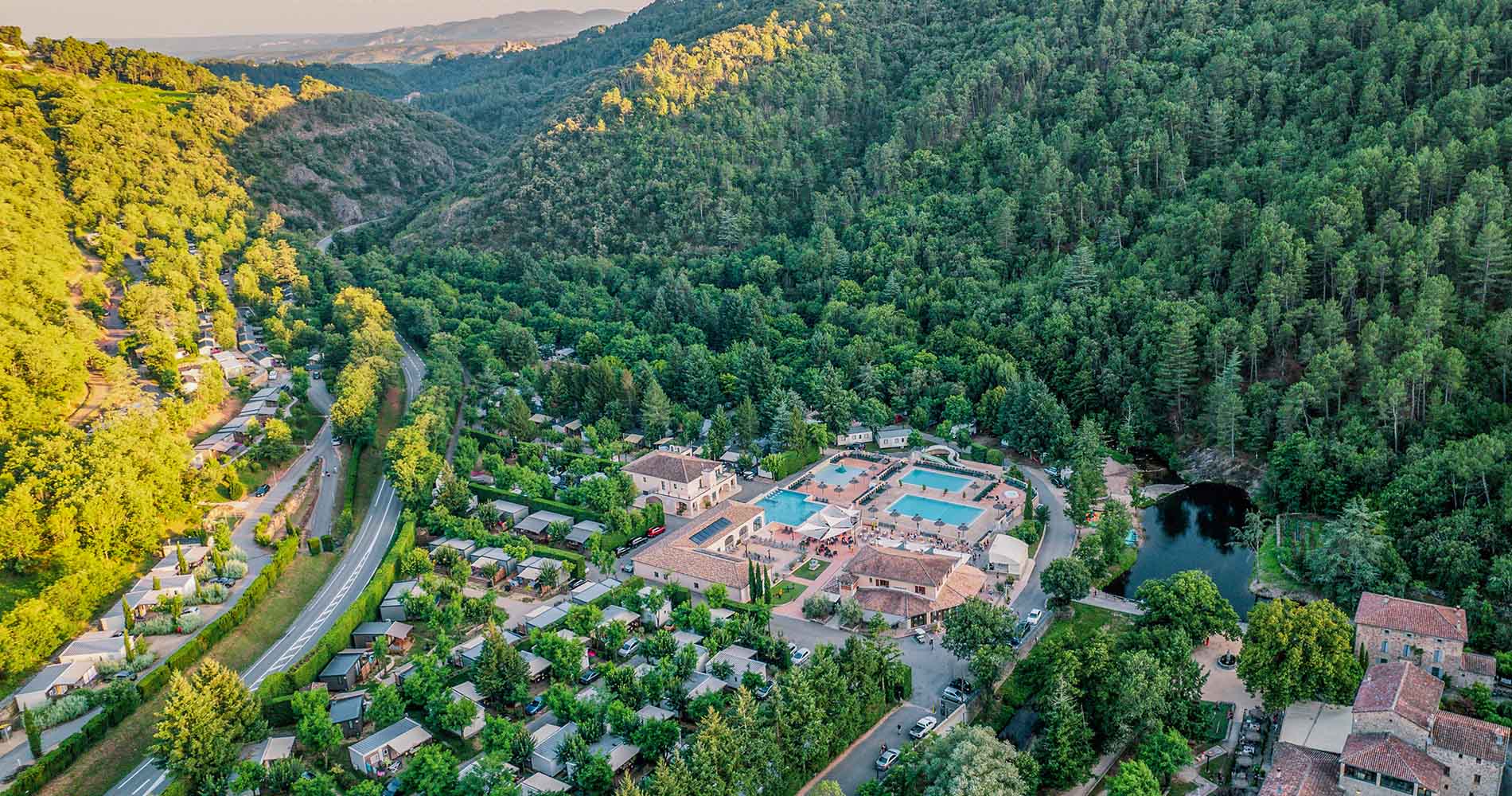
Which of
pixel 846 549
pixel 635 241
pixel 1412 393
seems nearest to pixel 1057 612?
pixel 846 549

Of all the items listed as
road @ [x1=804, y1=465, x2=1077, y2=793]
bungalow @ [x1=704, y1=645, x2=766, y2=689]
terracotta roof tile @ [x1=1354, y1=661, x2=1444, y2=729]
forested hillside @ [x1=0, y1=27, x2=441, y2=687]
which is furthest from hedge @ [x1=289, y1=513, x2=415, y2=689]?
terracotta roof tile @ [x1=1354, y1=661, x2=1444, y2=729]

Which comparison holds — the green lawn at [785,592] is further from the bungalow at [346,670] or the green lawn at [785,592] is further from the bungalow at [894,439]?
the bungalow at [894,439]

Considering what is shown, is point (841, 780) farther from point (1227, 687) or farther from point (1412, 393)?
point (1412, 393)

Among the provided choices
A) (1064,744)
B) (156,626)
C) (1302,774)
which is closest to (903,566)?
(1064,744)

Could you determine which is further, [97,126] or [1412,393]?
[97,126]

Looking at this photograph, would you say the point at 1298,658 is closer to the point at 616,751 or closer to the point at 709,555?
the point at 616,751

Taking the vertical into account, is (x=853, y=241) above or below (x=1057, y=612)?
above
